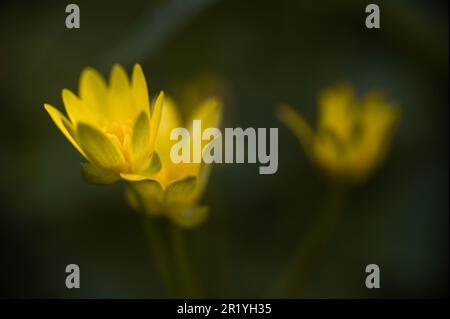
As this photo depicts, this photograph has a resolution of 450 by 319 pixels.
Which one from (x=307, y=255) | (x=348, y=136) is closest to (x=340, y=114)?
(x=348, y=136)

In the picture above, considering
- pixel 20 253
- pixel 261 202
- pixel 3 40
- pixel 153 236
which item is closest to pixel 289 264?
pixel 261 202

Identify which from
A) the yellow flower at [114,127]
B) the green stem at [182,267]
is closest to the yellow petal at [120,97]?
the yellow flower at [114,127]

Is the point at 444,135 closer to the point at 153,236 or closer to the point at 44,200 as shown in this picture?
the point at 153,236

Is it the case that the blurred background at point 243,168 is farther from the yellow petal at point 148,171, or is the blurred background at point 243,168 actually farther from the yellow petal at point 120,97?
the yellow petal at point 148,171

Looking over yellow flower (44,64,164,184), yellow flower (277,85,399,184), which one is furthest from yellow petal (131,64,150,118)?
yellow flower (277,85,399,184)

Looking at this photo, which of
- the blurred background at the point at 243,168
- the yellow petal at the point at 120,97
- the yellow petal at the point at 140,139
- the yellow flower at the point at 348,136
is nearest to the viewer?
the yellow petal at the point at 140,139

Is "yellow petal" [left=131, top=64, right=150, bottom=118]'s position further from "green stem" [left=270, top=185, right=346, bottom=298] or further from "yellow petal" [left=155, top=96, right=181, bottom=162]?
"green stem" [left=270, top=185, right=346, bottom=298]
